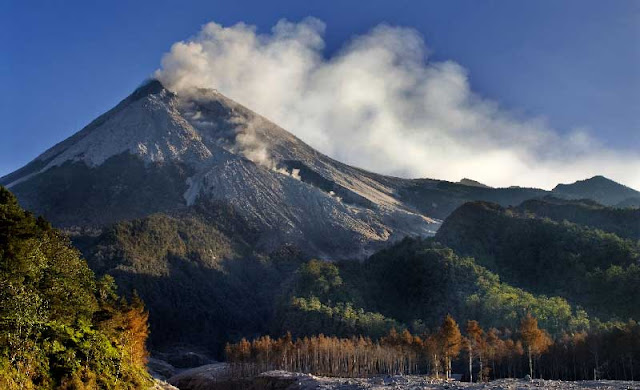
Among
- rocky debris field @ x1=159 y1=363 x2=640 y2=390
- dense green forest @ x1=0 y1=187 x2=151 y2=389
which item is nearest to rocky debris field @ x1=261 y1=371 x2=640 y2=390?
rocky debris field @ x1=159 y1=363 x2=640 y2=390

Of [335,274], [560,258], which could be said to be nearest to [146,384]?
[335,274]

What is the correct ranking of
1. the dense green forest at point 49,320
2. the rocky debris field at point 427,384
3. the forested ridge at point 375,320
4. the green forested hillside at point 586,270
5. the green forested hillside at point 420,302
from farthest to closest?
the green forested hillside at point 586,270, the green forested hillside at point 420,302, the rocky debris field at point 427,384, the forested ridge at point 375,320, the dense green forest at point 49,320

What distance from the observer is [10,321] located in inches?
1387

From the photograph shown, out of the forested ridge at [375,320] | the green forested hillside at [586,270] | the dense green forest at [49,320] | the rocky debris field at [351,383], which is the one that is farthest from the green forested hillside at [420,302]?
the dense green forest at [49,320]

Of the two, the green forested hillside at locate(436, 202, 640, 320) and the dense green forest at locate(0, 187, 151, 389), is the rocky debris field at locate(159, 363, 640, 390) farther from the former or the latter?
the green forested hillside at locate(436, 202, 640, 320)

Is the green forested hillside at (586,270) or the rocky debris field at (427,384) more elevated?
the green forested hillside at (586,270)

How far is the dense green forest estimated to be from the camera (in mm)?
34844

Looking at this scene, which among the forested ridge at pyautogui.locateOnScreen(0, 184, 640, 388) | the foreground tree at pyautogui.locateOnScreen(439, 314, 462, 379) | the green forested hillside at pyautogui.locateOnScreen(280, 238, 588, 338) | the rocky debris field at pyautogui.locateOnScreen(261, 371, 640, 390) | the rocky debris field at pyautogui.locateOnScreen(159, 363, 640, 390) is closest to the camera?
the forested ridge at pyautogui.locateOnScreen(0, 184, 640, 388)

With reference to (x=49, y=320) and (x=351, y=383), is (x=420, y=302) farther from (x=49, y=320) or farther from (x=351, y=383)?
(x=49, y=320)

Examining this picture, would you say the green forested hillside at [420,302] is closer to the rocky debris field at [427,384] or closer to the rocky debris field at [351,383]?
the rocky debris field at [351,383]

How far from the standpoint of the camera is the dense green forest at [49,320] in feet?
114

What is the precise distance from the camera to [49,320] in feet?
137

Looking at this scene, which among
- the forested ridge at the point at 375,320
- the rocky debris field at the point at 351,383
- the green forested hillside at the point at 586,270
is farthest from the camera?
the green forested hillside at the point at 586,270

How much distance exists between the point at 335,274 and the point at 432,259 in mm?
31853
